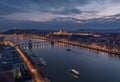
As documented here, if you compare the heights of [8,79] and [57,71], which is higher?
[8,79]

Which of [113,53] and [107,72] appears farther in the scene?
[113,53]

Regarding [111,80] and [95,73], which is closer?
[111,80]

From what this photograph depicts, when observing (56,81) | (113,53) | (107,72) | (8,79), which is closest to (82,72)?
(107,72)

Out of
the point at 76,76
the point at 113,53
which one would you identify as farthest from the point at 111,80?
the point at 113,53

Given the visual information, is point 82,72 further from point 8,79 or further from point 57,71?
point 8,79

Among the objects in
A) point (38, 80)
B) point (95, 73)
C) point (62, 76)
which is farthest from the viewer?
point (95, 73)

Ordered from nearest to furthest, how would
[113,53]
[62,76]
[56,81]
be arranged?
[56,81] → [62,76] → [113,53]

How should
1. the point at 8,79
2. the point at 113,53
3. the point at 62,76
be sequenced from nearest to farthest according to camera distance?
the point at 8,79 < the point at 62,76 < the point at 113,53

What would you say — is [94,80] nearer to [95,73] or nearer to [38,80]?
[95,73]

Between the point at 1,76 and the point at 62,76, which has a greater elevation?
the point at 1,76
